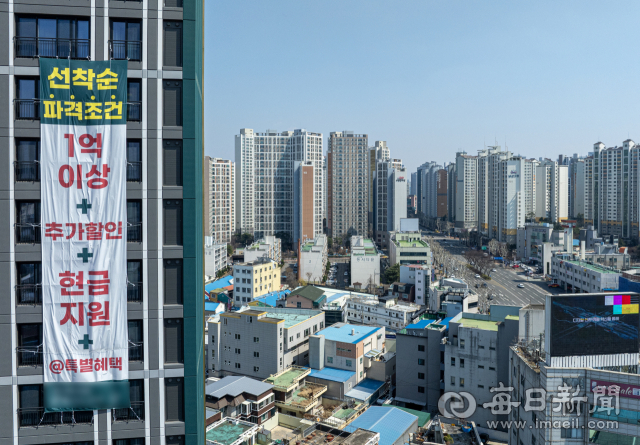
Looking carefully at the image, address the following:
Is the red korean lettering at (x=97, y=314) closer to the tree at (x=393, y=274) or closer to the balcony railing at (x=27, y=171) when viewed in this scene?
the balcony railing at (x=27, y=171)

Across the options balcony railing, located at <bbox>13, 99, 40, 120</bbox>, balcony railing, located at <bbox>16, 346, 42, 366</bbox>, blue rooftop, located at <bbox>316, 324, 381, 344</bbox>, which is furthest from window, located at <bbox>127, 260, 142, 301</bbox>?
blue rooftop, located at <bbox>316, 324, 381, 344</bbox>

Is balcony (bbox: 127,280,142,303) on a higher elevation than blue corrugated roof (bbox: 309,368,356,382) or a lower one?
higher

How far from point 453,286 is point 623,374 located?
51.3ft

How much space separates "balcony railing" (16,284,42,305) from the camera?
3.43 meters

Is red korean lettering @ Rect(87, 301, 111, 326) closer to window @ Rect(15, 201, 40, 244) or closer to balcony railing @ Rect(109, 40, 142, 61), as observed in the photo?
window @ Rect(15, 201, 40, 244)

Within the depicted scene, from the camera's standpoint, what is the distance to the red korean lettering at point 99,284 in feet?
11.3

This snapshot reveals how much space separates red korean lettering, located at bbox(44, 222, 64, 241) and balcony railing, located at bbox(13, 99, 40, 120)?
821 millimetres

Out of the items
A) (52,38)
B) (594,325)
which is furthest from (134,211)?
Result: (594,325)

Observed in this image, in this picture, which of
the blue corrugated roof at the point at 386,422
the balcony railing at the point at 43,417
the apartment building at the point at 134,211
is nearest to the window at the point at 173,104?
the apartment building at the point at 134,211

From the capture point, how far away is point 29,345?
3.45 metres

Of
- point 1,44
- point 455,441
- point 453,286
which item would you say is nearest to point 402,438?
point 455,441

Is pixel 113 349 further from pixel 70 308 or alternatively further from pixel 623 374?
pixel 623 374

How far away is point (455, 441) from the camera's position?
9.77 m

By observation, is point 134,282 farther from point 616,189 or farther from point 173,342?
point 616,189
